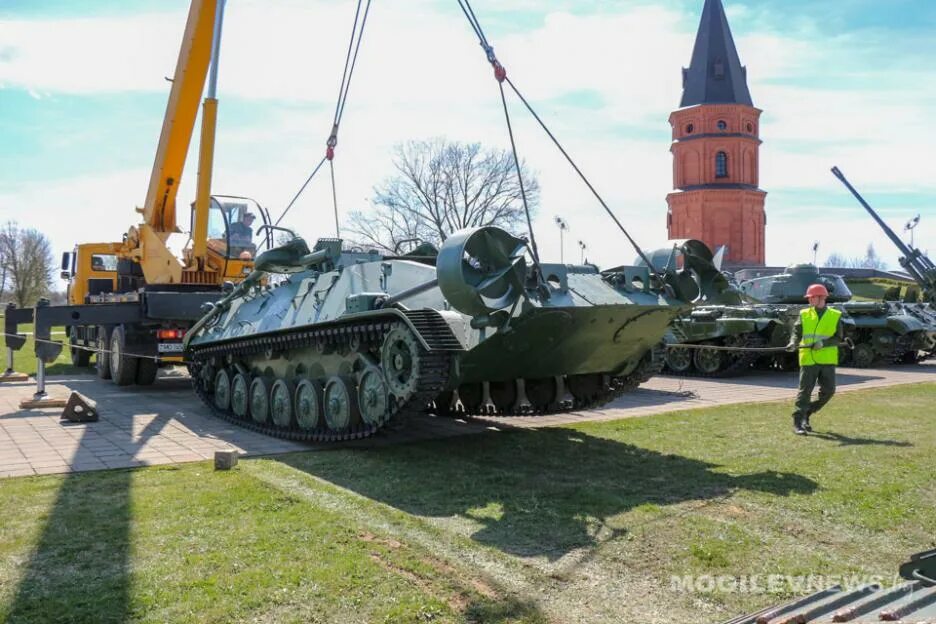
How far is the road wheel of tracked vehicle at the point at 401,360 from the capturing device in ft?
24.4

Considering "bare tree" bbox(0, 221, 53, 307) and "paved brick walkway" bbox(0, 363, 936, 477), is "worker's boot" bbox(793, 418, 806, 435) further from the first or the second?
"bare tree" bbox(0, 221, 53, 307)

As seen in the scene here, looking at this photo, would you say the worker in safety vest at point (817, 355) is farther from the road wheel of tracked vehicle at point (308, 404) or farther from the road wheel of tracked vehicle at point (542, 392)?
the road wheel of tracked vehicle at point (308, 404)

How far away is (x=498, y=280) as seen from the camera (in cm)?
715

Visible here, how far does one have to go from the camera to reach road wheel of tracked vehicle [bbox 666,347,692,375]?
19.0 metres

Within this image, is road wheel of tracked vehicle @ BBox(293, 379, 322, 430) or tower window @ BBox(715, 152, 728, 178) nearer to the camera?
road wheel of tracked vehicle @ BBox(293, 379, 322, 430)

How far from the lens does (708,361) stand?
18.7m

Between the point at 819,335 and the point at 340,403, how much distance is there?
5.40 m

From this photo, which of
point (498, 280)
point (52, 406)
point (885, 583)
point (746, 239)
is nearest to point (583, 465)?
point (498, 280)

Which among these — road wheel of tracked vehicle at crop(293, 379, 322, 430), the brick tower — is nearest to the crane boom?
road wheel of tracked vehicle at crop(293, 379, 322, 430)

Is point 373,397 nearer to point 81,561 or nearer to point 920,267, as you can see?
point 81,561

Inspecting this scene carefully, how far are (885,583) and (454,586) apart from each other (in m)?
2.25

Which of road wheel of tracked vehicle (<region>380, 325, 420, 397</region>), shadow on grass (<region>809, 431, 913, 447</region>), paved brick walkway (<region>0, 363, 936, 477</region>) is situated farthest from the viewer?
shadow on grass (<region>809, 431, 913, 447</region>)

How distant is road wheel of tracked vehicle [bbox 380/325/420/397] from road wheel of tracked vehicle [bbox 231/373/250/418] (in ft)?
11.6

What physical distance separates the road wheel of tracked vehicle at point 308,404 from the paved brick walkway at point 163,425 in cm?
30
